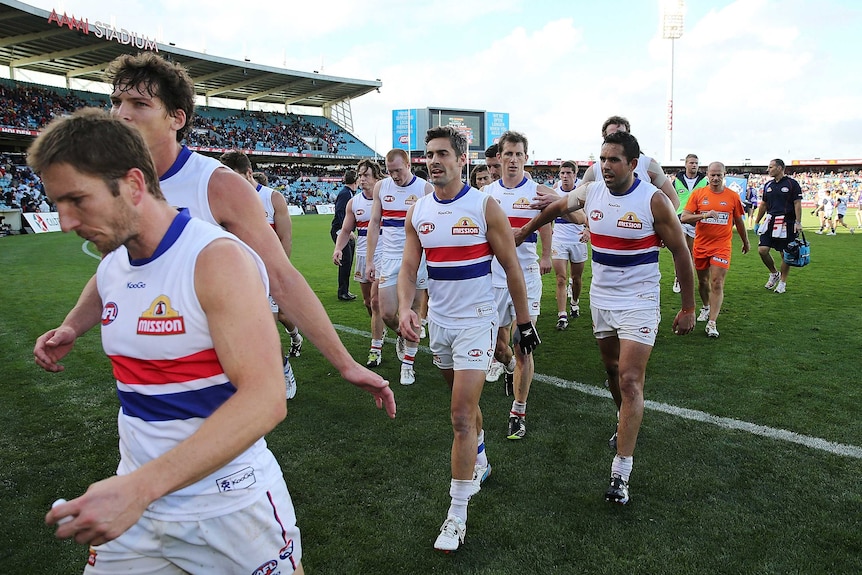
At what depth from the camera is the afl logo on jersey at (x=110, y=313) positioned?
1.68 meters

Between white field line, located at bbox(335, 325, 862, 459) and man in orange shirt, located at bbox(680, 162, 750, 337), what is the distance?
3.15 meters

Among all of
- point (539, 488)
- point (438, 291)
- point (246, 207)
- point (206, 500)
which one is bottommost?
point (539, 488)

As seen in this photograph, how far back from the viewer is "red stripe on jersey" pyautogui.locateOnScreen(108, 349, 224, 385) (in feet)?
5.24

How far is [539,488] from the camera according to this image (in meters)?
4.01

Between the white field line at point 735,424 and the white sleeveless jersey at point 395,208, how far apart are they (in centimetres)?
251

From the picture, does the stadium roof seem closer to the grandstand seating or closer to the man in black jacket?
the grandstand seating

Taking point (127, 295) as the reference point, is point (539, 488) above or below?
below

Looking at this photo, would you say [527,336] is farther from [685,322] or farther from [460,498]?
[685,322]

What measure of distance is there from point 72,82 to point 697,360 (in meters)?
53.6

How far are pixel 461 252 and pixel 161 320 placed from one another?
252cm

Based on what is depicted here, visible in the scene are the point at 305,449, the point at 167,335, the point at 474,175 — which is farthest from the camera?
the point at 474,175

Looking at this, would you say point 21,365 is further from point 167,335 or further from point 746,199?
point 746,199

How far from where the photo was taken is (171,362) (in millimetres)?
1608

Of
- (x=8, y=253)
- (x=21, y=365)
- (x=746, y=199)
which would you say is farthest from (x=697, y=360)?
(x=746, y=199)
